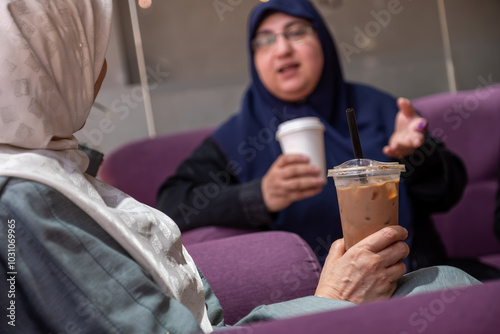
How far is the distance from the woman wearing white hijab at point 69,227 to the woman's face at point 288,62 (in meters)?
1.10

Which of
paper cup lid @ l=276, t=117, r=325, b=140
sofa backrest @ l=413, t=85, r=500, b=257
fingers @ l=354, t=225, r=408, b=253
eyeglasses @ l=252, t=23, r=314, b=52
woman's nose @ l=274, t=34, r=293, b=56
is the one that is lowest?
sofa backrest @ l=413, t=85, r=500, b=257

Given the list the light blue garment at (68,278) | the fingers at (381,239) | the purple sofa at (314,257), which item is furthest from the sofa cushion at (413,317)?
the fingers at (381,239)

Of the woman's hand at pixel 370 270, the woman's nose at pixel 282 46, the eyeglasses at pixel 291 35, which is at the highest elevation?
the eyeglasses at pixel 291 35

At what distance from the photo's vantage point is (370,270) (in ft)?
2.82

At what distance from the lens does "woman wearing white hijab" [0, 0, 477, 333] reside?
2.17 ft

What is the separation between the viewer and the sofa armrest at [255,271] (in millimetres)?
1174

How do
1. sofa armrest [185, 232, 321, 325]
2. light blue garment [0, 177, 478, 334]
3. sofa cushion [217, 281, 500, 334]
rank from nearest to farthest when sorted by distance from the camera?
sofa cushion [217, 281, 500, 334] < light blue garment [0, 177, 478, 334] < sofa armrest [185, 232, 321, 325]

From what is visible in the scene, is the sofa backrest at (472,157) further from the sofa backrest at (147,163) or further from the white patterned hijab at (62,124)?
the white patterned hijab at (62,124)

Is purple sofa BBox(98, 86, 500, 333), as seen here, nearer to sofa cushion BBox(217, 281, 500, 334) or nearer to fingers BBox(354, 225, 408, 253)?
sofa cushion BBox(217, 281, 500, 334)

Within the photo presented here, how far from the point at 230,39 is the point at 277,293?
1891 mm

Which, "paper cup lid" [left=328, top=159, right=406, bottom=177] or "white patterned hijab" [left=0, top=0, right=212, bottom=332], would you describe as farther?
"paper cup lid" [left=328, top=159, right=406, bottom=177]

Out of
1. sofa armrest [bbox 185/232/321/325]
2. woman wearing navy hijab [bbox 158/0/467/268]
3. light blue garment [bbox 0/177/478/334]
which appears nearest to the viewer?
light blue garment [bbox 0/177/478/334]

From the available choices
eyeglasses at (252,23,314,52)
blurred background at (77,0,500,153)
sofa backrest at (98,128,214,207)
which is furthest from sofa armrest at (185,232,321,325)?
blurred background at (77,0,500,153)

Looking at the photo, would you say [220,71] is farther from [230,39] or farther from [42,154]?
[42,154]
